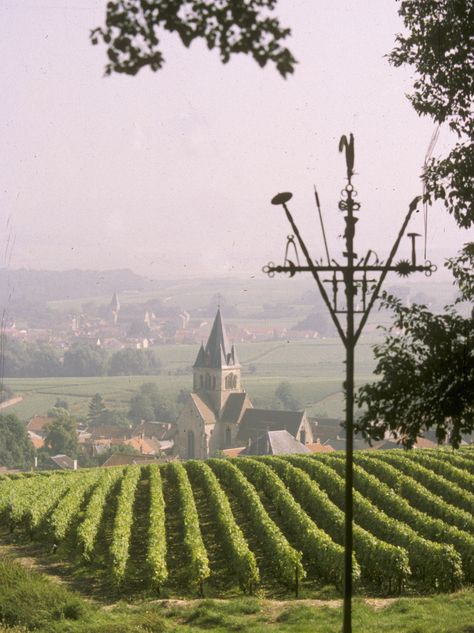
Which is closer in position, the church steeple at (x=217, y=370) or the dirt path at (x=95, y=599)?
A: the dirt path at (x=95, y=599)

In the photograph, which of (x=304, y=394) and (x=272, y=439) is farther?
(x=304, y=394)

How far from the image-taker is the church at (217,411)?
298 ft

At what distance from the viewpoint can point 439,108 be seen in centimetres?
1080

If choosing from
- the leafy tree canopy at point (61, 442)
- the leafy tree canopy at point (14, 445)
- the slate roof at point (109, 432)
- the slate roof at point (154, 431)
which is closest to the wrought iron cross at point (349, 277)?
the leafy tree canopy at point (14, 445)

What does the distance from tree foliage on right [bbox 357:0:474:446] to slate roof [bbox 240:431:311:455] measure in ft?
188

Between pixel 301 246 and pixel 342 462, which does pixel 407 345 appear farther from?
pixel 342 462

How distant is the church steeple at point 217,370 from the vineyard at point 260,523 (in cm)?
5844

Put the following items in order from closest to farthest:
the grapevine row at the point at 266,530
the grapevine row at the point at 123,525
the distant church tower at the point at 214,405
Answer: the grapevine row at the point at 266,530
the grapevine row at the point at 123,525
the distant church tower at the point at 214,405

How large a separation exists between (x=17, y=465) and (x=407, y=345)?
8905cm

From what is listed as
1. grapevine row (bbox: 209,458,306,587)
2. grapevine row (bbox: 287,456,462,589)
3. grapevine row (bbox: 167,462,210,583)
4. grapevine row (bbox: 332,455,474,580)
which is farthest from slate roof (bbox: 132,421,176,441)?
grapevine row (bbox: 287,456,462,589)

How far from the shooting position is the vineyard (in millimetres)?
18031

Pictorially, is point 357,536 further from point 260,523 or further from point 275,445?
point 275,445

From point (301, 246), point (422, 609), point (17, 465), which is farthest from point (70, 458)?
point (301, 246)

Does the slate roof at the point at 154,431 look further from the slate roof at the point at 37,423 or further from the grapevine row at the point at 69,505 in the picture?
the grapevine row at the point at 69,505
